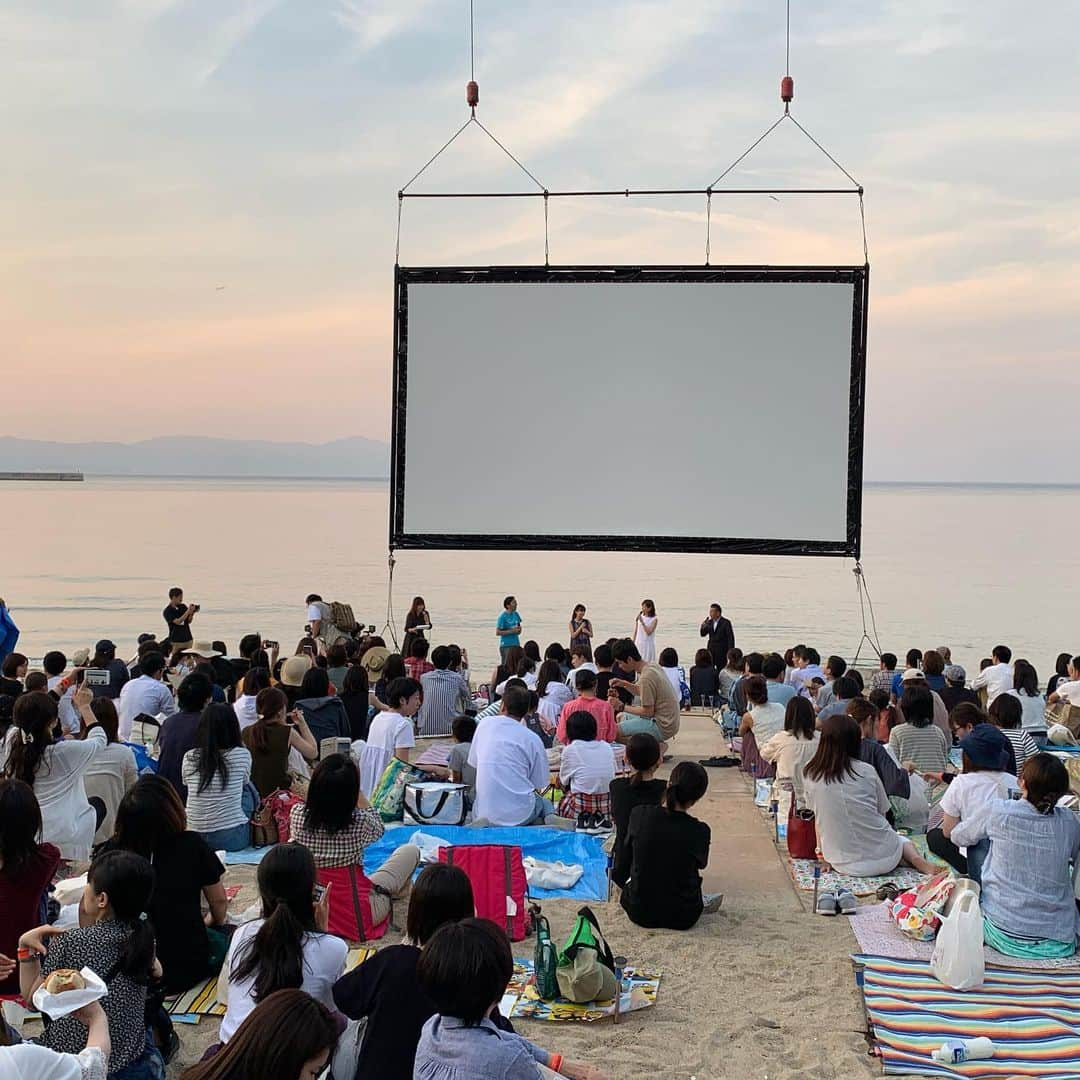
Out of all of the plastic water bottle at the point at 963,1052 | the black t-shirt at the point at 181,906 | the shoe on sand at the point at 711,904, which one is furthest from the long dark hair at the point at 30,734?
the plastic water bottle at the point at 963,1052

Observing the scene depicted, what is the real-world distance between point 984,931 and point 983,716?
4.90 ft

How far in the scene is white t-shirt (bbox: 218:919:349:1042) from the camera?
2926 mm

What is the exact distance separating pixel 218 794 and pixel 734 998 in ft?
7.80

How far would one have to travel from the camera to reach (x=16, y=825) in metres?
3.46

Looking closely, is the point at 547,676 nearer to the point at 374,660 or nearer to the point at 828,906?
the point at 374,660

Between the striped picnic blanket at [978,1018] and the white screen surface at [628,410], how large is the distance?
7.34 m

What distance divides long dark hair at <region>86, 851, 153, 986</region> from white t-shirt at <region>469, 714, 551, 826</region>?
3.09 metres

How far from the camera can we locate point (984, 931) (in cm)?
448

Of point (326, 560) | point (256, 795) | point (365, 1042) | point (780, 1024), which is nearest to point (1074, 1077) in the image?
point (780, 1024)

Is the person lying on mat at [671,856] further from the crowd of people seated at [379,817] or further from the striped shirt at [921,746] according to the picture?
the striped shirt at [921,746]

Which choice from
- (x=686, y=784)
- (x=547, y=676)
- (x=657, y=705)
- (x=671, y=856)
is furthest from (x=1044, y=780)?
(x=547, y=676)

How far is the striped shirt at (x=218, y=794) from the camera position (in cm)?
509

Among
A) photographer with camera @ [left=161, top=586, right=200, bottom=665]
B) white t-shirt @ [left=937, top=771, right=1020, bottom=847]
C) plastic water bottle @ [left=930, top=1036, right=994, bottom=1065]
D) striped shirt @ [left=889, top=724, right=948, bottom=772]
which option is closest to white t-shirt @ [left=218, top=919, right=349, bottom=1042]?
plastic water bottle @ [left=930, top=1036, right=994, bottom=1065]

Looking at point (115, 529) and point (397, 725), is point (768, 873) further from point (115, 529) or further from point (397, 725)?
point (115, 529)
